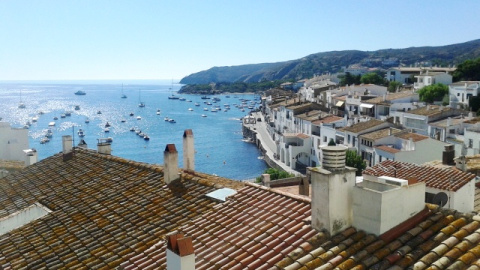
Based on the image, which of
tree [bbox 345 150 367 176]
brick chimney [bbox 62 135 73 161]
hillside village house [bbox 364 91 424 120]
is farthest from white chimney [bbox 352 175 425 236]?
hillside village house [bbox 364 91 424 120]

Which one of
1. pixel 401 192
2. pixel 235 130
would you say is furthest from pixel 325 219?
pixel 235 130

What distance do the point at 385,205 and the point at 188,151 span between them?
612 cm

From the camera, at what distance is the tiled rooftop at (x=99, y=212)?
25.1 feet

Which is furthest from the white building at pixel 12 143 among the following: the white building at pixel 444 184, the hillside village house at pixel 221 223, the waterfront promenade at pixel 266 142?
the waterfront promenade at pixel 266 142

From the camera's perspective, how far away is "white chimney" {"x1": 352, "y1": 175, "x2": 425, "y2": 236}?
5207 mm

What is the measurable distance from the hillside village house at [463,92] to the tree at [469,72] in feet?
53.4

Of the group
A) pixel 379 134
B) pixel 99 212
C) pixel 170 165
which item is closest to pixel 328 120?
pixel 379 134

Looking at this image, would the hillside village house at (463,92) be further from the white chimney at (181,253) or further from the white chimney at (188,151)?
the white chimney at (181,253)

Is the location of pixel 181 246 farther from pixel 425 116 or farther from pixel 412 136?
pixel 425 116

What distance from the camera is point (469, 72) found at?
77750mm

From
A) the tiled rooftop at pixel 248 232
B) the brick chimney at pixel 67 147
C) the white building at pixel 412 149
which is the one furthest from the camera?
the white building at pixel 412 149

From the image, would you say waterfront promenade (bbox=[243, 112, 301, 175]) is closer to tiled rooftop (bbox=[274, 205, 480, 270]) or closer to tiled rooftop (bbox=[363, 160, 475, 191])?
tiled rooftop (bbox=[363, 160, 475, 191])

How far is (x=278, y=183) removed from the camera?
2141cm

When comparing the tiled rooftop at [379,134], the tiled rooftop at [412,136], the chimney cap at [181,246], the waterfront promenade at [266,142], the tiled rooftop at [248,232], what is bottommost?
the waterfront promenade at [266,142]
